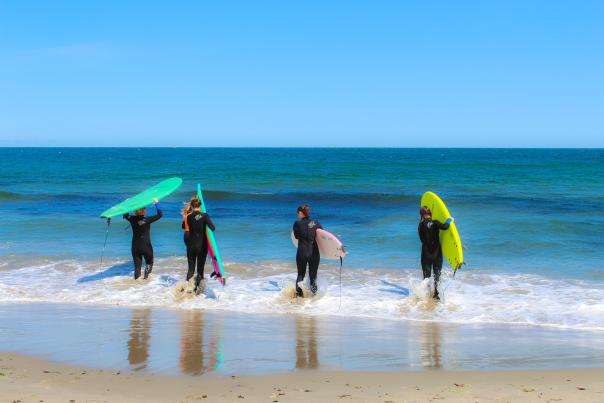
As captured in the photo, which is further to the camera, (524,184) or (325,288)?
(524,184)

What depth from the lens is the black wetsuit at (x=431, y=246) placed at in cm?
1030

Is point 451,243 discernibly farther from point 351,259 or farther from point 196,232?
point 351,259

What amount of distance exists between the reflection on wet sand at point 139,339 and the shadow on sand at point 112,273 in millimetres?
3003

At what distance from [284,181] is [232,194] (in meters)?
11.2

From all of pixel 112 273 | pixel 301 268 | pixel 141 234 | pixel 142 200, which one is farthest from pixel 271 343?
pixel 112 273

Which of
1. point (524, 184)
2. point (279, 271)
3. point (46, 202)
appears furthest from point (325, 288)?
point (524, 184)

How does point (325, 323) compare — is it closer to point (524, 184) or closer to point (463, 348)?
point (463, 348)

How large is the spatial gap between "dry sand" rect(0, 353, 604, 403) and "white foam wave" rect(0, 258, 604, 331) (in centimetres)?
281

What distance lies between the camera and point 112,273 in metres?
13.0

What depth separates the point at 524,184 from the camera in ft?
131

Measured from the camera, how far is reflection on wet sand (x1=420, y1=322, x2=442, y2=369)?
22.8ft

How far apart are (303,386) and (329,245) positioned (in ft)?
15.7

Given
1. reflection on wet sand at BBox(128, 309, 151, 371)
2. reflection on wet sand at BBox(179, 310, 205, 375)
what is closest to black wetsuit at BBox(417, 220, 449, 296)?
reflection on wet sand at BBox(179, 310, 205, 375)

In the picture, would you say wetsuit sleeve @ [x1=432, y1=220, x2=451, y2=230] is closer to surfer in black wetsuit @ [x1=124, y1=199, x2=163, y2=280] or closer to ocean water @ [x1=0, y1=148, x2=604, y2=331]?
ocean water @ [x1=0, y1=148, x2=604, y2=331]
